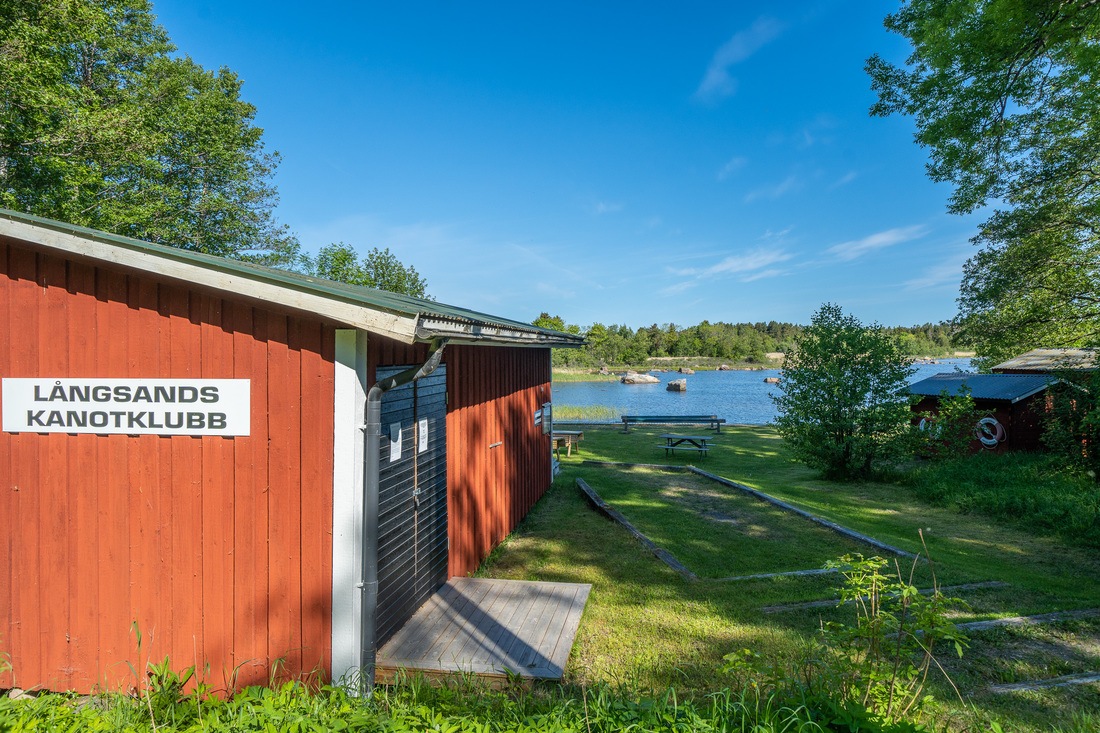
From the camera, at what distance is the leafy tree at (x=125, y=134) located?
37.0ft

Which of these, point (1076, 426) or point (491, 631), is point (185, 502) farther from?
point (1076, 426)

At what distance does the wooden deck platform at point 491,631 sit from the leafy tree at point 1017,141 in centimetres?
1039

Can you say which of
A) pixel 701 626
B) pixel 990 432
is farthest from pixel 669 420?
pixel 701 626

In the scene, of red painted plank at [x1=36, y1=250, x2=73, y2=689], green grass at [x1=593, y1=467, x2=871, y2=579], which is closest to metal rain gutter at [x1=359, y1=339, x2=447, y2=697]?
red painted plank at [x1=36, y1=250, x2=73, y2=689]

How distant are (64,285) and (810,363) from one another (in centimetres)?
1229

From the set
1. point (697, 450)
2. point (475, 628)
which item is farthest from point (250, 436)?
point (697, 450)

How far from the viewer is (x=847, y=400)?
446 inches

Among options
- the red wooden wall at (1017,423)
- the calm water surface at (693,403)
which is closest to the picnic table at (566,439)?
the red wooden wall at (1017,423)

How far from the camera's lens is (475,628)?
405cm

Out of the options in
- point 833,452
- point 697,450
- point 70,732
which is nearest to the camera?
point 70,732

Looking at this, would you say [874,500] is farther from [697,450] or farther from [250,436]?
[250,436]

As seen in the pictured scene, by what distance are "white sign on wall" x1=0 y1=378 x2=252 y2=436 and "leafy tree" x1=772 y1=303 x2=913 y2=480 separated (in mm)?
11198

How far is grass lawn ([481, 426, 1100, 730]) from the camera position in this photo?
12.0ft

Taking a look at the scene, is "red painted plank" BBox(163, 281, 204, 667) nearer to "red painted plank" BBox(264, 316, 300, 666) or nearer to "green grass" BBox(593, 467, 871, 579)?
"red painted plank" BBox(264, 316, 300, 666)
